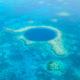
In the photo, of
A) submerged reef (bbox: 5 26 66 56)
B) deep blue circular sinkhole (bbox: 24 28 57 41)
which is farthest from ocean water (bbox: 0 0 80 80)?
deep blue circular sinkhole (bbox: 24 28 57 41)

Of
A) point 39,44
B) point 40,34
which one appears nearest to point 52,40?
point 39,44

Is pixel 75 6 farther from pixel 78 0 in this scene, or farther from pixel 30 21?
pixel 30 21

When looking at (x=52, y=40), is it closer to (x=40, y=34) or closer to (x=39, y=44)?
(x=39, y=44)

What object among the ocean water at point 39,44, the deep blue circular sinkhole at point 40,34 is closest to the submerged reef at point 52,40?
the ocean water at point 39,44

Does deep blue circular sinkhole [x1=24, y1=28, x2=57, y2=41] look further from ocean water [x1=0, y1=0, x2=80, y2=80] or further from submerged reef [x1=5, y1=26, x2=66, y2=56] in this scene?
ocean water [x1=0, y1=0, x2=80, y2=80]

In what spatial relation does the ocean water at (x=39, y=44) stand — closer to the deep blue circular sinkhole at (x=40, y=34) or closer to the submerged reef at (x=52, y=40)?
the submerged reef at (x=52, y=40)

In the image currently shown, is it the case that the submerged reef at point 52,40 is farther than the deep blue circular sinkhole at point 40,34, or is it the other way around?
the deep blue circular sinkhole at point 40,34
